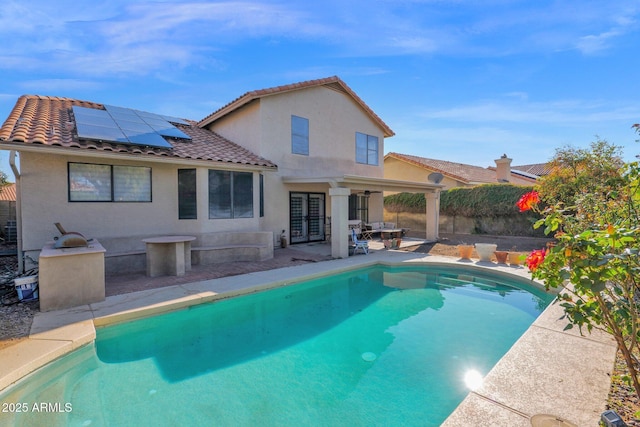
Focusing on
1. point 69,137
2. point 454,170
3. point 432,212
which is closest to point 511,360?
point 69,137

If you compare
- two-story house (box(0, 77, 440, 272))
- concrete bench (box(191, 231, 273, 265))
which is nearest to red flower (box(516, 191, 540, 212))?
two-story house (box(0, 77, 440, 272))

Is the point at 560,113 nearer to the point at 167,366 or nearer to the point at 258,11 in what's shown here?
the point at 258,11

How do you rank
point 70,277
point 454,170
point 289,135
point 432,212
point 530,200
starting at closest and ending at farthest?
point 530,200, point 70,277, point 289,135, point 432,212, point 454,170

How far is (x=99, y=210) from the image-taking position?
10.1m

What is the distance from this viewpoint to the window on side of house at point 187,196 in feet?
38.3

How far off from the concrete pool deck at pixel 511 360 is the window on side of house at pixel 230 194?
462cm

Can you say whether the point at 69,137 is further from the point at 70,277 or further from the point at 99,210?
the point at 70,277

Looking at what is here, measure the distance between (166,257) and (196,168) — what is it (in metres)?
3.52

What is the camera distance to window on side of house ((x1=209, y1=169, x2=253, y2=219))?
1202 cm

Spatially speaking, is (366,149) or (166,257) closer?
(166,257)

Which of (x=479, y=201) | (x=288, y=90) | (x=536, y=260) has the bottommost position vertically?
(x=536, y=260)

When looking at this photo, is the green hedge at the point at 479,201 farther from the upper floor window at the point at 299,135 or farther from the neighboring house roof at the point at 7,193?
the neighboring house roof at the point at 7,193

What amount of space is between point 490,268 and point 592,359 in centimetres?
704

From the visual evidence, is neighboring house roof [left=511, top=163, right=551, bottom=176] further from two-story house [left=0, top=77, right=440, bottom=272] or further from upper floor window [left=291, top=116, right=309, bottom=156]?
upper floor window [left=291, top=116, right=309, bottom=156]
